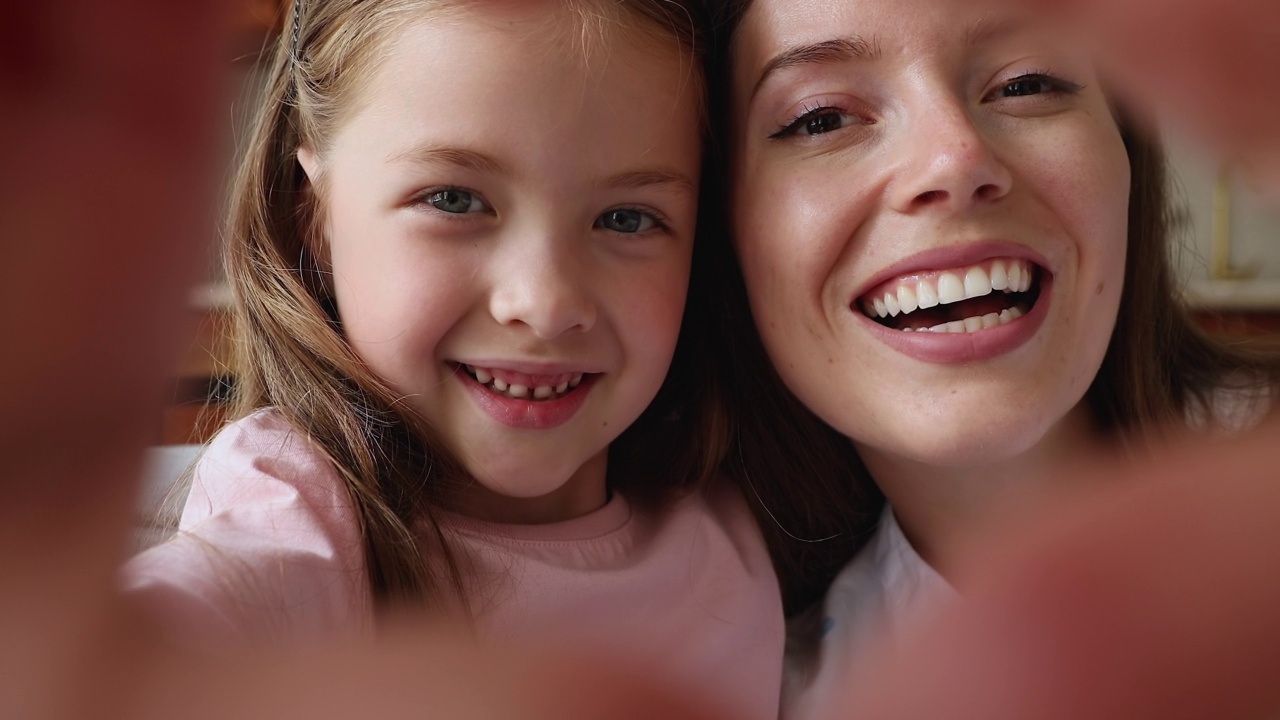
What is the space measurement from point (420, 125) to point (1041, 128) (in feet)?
1.40

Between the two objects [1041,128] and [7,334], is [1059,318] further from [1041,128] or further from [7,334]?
[7,334]

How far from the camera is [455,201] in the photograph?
0.72 meters

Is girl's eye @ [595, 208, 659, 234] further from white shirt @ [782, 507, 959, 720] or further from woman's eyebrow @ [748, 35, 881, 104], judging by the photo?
white shirt @ [782, 507, 959, 720]

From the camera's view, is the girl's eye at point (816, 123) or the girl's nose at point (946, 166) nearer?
the girl's nose at point (946, 166)

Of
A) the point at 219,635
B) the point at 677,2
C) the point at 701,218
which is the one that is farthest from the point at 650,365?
the point at 219,635

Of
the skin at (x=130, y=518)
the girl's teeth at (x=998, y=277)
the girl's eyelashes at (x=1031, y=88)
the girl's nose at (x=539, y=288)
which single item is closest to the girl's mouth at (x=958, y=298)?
the girl's teeth at (x=998, y=277)

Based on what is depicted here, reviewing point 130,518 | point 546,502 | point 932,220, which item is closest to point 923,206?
point 932,220

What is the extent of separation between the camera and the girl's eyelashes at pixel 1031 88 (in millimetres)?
718

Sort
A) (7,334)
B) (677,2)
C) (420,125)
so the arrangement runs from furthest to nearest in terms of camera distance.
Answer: (677,2)
(420,125)
(7,334)

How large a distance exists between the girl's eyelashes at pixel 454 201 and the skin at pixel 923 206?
0.21m

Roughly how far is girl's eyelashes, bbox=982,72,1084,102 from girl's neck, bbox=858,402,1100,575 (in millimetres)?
287

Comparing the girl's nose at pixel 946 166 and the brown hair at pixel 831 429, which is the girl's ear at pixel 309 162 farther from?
the girl's nose at pixel 946 166

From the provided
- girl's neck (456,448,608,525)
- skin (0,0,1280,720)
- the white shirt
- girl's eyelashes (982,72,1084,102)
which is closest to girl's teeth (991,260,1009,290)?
girl's eyelashes (982,72,1084,102)

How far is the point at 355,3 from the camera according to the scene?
77 centimetres
